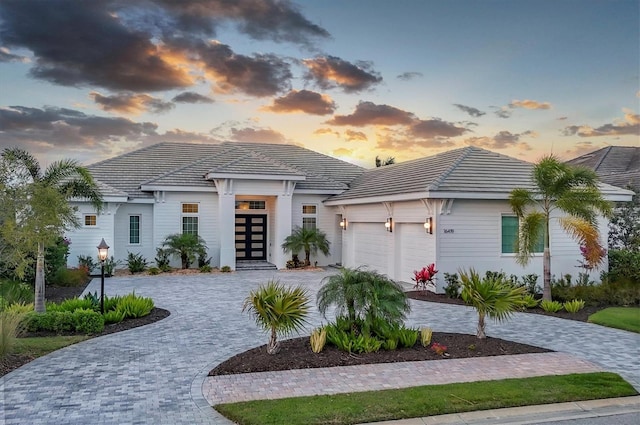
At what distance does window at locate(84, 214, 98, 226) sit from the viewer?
834 inches

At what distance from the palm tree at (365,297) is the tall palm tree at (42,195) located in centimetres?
609

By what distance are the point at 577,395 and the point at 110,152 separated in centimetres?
2439

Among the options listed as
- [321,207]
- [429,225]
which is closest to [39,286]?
[429,225]

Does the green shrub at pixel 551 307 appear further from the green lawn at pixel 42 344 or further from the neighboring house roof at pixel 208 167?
the neighboring house roof at pixel 208 167

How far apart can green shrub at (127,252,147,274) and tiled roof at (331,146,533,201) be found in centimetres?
979

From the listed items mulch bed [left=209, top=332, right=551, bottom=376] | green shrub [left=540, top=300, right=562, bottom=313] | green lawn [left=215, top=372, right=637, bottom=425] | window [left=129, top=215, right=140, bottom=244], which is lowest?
green lawn [left=215, top=372, right=637, bottom=425]

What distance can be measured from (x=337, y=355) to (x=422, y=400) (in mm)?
2297

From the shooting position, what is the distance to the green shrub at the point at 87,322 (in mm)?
9961

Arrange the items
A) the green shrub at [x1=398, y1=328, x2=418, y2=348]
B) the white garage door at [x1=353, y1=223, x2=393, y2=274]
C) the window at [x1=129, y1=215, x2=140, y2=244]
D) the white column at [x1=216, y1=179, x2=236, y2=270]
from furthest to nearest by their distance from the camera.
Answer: the window at [x1=129, y1=215, x2=140, y2=244], the white column at [x1=216, y1=179, x2=236, y2=270], the white garage door at [x1=353, y1=223, x2=393, y2=274], the green shrub at [x1=398, y1=328, x2=418, y2=348]

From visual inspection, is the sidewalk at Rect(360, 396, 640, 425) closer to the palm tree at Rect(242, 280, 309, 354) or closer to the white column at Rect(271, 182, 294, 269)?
the palm tree at Rect(242, 280, 309, 354)

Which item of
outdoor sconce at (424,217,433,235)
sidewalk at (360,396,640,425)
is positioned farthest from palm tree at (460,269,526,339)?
outdoor sconce at (424,217,433,235)

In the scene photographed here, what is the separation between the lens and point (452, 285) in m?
15.1

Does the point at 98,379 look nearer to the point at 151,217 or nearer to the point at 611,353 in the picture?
the point at 611,353

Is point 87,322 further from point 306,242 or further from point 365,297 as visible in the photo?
point 306,242
